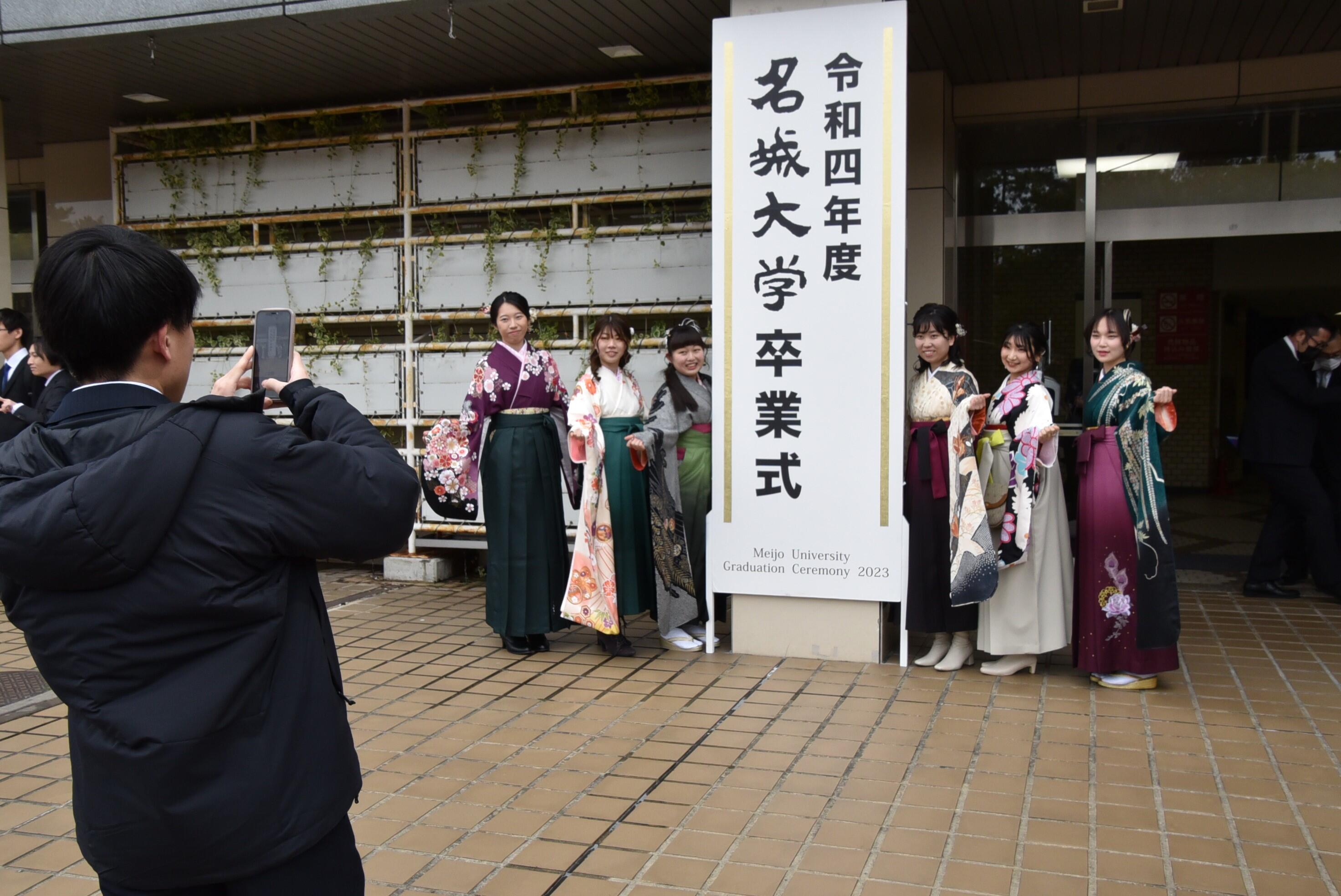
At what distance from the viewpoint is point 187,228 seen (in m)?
8.05

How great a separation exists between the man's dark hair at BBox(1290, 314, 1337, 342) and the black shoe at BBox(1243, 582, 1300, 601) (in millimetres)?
1565

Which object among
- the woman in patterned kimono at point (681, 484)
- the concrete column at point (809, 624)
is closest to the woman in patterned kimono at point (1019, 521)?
the concrete column at point (809, 624)

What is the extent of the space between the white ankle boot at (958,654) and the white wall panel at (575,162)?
10.9 ft

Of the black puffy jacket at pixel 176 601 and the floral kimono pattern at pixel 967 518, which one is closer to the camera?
the black puffy jacket at pixel 176 601

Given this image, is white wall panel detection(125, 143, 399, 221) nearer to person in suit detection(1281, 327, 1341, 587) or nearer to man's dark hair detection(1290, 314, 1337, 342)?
man's dark hair detection(1290, 314, 1337, 342)

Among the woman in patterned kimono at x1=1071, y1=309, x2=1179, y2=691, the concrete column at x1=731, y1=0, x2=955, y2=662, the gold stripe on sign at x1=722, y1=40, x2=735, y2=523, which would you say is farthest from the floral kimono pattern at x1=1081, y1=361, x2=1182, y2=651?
the gold stripe on sign at x1=722, y1=40, x2=735, y2=523

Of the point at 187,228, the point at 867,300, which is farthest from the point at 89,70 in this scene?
the point at 867,300

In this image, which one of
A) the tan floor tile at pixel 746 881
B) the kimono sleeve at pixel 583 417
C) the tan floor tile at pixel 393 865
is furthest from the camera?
the kimono sleeve at pixel 583 417

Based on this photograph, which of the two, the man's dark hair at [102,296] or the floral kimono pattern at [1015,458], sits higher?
the man's dark hair at [102,296]

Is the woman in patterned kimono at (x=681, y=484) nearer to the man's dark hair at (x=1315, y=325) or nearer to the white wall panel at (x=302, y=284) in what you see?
the white wall panel at (x=302, y=284)

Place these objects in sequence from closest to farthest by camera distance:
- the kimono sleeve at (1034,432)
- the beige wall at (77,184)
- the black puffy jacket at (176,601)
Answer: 1. the black puffy jacket at (176,601)
2. the kimono sleeve at (1034,432)
3. the beige wall at (77,184)

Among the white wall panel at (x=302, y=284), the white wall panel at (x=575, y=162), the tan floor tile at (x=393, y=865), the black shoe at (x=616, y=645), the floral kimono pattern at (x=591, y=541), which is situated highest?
the white wall panel at (x=575, y=162)

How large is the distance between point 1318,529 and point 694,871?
5149 millimetres

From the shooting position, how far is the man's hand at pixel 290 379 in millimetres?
1845
